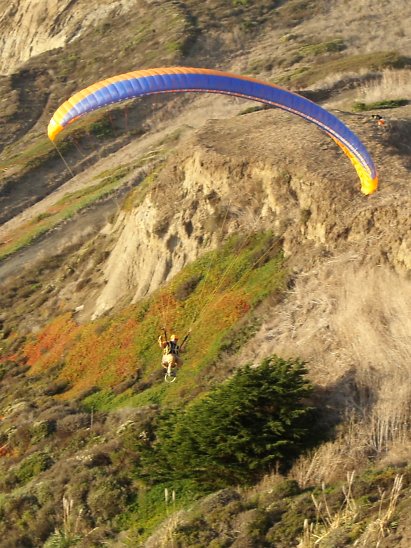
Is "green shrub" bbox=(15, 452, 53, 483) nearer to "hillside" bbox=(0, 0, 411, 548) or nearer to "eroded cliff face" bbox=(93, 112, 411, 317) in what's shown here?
"hillside" bbox=(0, 0, 411, 548)

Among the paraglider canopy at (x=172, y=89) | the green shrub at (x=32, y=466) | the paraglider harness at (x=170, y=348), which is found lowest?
the green shrub at (x=32, y=466)

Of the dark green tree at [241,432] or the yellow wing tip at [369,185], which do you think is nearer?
the dark green tree at [241,432]

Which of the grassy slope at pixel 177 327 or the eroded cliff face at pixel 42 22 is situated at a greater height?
the eroded cliff face at pixel 42 22

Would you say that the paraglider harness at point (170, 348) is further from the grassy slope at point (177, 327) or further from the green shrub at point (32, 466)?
the green shrub at point (32, 466)

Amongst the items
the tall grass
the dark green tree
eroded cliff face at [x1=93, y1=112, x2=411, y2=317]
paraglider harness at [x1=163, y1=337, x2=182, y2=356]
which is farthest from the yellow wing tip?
the tall grass

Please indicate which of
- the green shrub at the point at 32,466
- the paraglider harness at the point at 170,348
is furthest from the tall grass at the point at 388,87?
the green shrub at the point at 32,466

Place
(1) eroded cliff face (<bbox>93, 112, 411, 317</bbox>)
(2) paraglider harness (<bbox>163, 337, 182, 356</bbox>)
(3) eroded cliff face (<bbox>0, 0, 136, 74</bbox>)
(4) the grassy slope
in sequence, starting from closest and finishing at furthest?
(2) paraglider harness (<bbox>163, 337, 182, 356</bbox>), (4) the grassy slope, (1) eroded cliff face (<bbox>93, 112, 411, 317</bbox>), (3) eroded cliff face (<bbox>0, 0, 136, 74</bbox>)

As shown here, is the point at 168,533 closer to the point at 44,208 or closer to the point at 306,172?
the point at 306,172
